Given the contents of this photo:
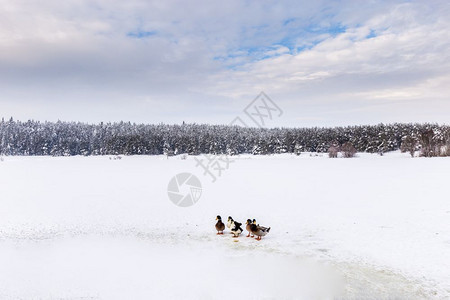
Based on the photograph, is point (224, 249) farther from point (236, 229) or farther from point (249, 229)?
point (249, 229)

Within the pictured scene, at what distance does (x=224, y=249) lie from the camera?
10.2 meters

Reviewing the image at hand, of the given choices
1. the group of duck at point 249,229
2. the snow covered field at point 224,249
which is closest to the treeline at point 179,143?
the snow covered field at point 224,249

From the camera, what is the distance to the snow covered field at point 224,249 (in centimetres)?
746

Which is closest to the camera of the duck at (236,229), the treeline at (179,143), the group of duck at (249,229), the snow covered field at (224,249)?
the snow covered field at (224,249)

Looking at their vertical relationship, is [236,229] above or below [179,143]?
below

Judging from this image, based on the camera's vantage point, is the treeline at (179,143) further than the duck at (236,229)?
Yes

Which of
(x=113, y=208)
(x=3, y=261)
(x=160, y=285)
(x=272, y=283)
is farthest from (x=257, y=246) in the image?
(x=113, y=208)

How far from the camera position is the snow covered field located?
746 centimetres

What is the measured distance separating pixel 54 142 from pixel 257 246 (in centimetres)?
11621

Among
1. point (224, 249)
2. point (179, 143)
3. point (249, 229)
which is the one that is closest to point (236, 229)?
point (249, 229)

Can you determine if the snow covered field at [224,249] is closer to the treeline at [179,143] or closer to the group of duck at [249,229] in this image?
the group of duck at [249,229]

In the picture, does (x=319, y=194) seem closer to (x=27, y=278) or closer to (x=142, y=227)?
(x=142, y=227)

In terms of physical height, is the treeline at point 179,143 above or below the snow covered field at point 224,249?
above

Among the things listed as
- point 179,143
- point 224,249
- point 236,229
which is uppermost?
point 179,143
